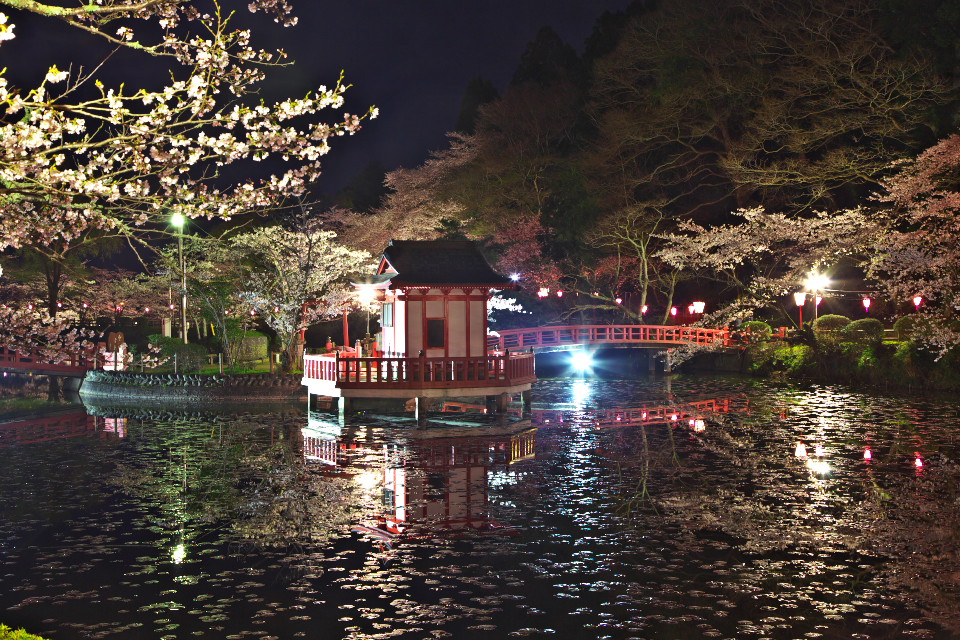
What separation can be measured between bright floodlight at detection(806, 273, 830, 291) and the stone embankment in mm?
22757

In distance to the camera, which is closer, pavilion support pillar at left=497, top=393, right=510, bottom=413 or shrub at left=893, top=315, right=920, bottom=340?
pavilion support pillar at left=497, top=393, right=510, bottom=413

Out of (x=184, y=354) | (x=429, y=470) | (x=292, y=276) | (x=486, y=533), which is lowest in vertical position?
(x=486, y=533)

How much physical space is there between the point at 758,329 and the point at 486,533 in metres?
32.6

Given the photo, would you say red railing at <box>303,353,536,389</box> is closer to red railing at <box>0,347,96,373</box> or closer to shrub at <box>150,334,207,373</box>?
shrub at <box>150,334,207,373</box>

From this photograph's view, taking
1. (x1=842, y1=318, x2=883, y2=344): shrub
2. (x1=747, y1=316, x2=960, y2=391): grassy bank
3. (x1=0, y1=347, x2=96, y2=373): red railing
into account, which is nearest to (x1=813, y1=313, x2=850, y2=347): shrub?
(x1=747, y1=316, x2=960, y2=391): grassy bank

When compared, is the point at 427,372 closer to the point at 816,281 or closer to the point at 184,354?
the point at 184,354

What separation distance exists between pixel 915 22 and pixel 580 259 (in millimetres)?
23489

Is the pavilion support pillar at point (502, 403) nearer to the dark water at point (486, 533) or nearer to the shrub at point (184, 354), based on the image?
the dark water at point (486, 533)

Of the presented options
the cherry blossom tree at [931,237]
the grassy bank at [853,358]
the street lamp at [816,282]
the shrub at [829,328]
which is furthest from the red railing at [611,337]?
the cherry blossom tree at [931,237]

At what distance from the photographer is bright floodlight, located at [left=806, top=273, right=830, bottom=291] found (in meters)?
38.1

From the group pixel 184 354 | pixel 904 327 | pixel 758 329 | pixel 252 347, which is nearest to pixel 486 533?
pixel 184 354

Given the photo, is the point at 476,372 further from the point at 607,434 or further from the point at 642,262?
the point at 642,262

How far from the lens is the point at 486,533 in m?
12.6

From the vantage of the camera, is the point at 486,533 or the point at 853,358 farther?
the point at 853,358
